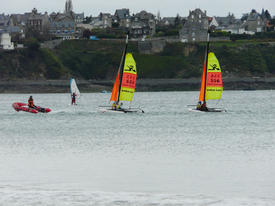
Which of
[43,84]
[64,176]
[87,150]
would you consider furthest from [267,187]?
[43,84]

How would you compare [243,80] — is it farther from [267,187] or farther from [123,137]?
[267,187]

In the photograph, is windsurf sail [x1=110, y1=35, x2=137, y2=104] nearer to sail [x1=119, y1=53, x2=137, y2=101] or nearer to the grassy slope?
sail [x1=119, y1=53, x2=137, y2=101]

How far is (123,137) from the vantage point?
50375 millimetres

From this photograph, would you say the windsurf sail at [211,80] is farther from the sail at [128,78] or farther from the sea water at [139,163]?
the sail at [128,78]

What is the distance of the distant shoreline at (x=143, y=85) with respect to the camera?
166m

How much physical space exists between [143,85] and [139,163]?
139 meters

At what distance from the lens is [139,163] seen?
3478cm

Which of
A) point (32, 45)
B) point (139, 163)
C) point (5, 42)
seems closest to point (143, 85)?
point (32, 45)

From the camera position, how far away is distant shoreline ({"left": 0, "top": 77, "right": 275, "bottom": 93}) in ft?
545

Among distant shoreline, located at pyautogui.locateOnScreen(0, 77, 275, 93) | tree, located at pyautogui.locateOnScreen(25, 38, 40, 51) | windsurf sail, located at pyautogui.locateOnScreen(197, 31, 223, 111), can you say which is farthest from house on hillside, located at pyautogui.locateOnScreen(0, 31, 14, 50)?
windsurf sail, located at pyautogui.locateOnScreen(197, 31, 223, 111)

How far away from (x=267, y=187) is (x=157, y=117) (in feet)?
148

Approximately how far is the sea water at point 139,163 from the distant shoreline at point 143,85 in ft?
339

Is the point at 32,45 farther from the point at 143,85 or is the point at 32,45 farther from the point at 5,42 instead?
the point at 143,85

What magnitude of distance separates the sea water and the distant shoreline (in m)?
103
